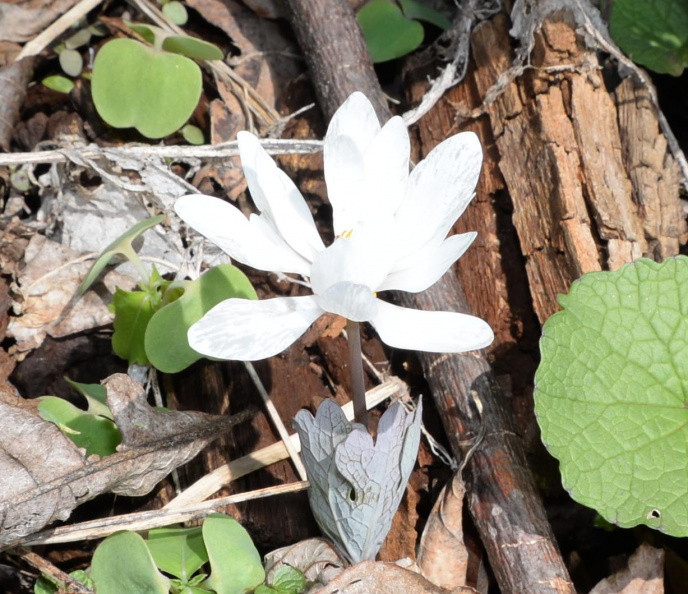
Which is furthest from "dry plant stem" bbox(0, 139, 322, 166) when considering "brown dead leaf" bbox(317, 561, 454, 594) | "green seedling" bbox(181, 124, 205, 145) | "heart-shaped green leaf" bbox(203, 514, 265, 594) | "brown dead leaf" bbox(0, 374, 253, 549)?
"brown dead leaf" bbox(317, 561, 454, 594)

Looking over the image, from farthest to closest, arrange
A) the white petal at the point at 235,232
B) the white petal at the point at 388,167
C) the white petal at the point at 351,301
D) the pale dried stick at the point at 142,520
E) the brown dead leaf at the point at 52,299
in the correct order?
the brown dead leaf at the point at 52,299 → the pale dried stick at the point at 142,520 → the white petal at the point at 388,167 → the white petal at the point at 235,232 → the white petal at the point at 351,301

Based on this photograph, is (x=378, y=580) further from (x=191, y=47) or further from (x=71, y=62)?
(x=71, y=62)

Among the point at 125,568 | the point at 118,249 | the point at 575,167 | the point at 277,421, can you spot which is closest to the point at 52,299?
the point at 118,249

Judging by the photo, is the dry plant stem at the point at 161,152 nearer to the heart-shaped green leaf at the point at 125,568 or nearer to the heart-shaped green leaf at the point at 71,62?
the heart-shaped green leaf at the point at 71,62

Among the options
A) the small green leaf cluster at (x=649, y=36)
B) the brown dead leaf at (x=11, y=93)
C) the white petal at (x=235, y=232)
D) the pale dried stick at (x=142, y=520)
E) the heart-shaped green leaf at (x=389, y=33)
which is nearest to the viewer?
the white petal at (x=235, y=232)

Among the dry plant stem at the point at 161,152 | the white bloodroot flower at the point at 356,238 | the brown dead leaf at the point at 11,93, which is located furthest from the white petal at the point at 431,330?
the brown dead leaf at the point at 11,93

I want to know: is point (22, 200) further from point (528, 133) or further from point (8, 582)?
point (528, 133)

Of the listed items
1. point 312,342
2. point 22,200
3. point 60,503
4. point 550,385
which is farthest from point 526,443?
point 22,200
